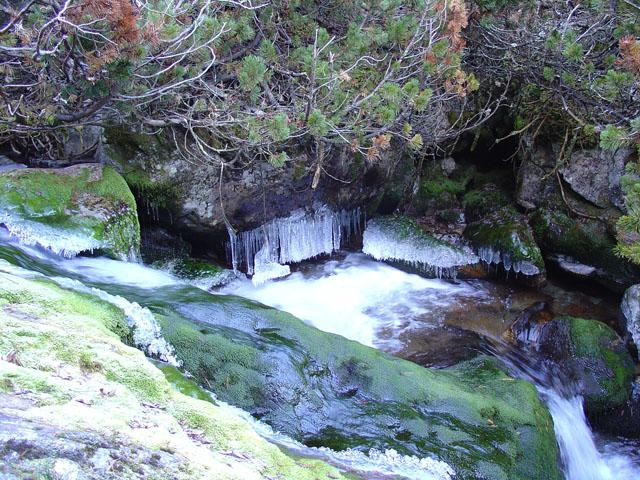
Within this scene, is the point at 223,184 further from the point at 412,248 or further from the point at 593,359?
the point at 593,359

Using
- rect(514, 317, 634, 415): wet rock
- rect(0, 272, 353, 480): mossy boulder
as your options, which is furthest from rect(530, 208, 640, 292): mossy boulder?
rect(0, 272, 353, 480): mossy boulder

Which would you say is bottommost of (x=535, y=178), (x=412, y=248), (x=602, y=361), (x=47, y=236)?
(x=602, y=361)

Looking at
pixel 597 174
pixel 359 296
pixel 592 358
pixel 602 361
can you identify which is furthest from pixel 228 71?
pixel 597 174

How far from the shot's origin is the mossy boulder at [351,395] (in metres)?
4.24

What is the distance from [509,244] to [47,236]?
24.1ft

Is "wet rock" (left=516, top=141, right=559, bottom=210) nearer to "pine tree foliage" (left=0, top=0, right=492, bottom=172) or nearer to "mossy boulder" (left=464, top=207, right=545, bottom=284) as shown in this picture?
"mossy boulder" (left=464, top=207, right=545, bottom=284)

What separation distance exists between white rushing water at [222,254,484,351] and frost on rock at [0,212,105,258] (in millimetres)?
2363

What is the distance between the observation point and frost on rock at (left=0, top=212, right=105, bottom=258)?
5.85m

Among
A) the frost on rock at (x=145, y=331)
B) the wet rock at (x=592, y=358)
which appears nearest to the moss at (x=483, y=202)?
the wet rock at (x=592, y=358)

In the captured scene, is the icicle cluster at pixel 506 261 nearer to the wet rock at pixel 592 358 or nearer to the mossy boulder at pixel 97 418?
the wet rock at pixel 592 358

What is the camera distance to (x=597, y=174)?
30.9 ft

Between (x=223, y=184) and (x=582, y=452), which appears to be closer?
(x=582, y=452)

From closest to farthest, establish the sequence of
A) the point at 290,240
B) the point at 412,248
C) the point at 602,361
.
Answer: the point at 602,361, the point at 290,240, the point at 412,248

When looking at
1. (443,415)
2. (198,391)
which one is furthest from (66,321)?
(443,415)
